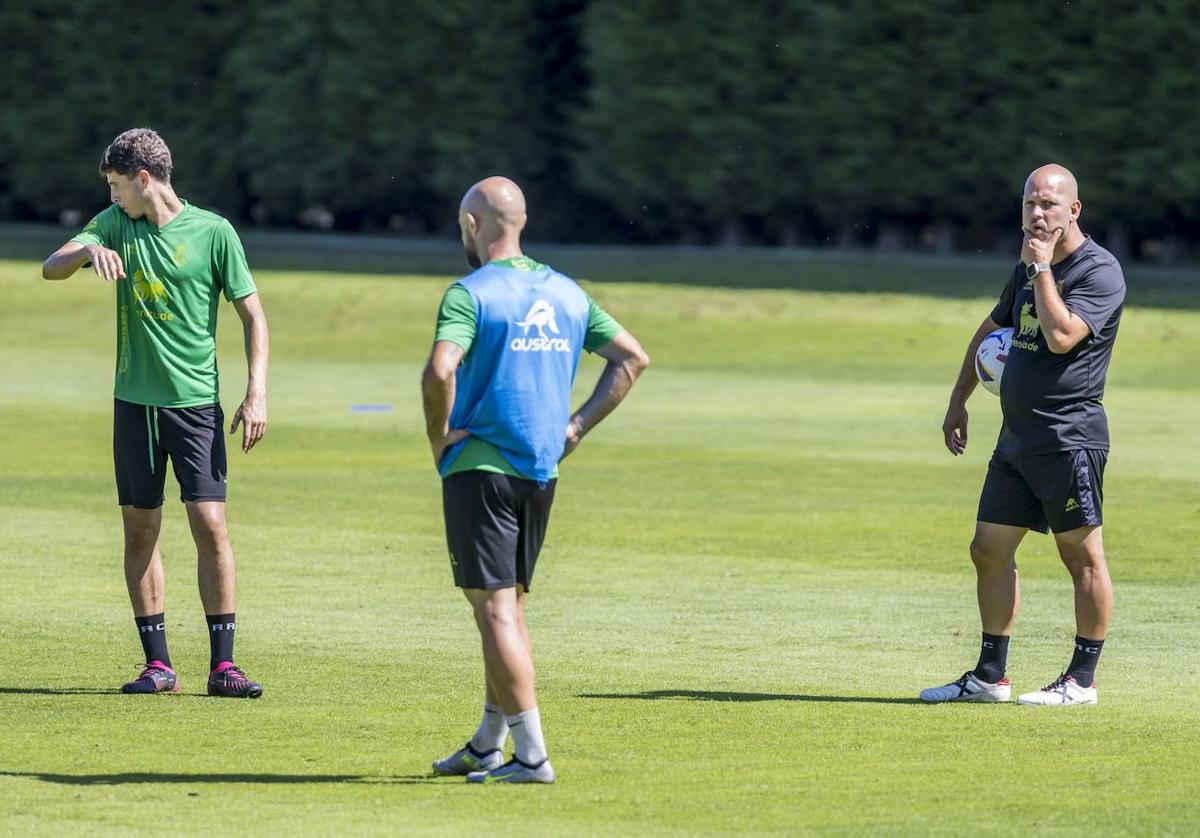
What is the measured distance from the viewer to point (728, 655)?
406 inches

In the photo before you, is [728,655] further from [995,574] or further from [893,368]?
[893,368]

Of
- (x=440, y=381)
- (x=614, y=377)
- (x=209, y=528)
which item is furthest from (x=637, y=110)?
(x=440, y=381)

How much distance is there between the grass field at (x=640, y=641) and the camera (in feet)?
23.9

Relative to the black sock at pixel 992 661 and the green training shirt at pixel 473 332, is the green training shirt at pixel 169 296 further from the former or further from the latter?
the black sock at pixel 992 661

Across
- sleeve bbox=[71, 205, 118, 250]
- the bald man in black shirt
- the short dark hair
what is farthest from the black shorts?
sleeve bbox=[71, 205, 118, 250]

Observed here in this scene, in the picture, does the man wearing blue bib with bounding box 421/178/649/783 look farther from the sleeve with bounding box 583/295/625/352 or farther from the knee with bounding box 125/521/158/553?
the knee with bounding box 125/521/158/553

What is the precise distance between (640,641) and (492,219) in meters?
3.88

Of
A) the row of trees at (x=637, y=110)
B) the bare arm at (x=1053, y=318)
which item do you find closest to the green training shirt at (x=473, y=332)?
the bare arm at (x=1053, y=318)

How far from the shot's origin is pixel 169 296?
30.0ft

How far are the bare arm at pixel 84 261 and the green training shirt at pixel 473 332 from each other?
6.52 feet

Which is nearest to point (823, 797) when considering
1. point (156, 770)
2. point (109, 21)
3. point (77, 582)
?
point (156, 770)

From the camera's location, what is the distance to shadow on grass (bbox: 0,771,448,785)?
7512 mm

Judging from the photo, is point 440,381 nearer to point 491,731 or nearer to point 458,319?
point 458,319

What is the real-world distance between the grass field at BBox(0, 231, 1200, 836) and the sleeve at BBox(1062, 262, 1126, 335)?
4.92 ft
